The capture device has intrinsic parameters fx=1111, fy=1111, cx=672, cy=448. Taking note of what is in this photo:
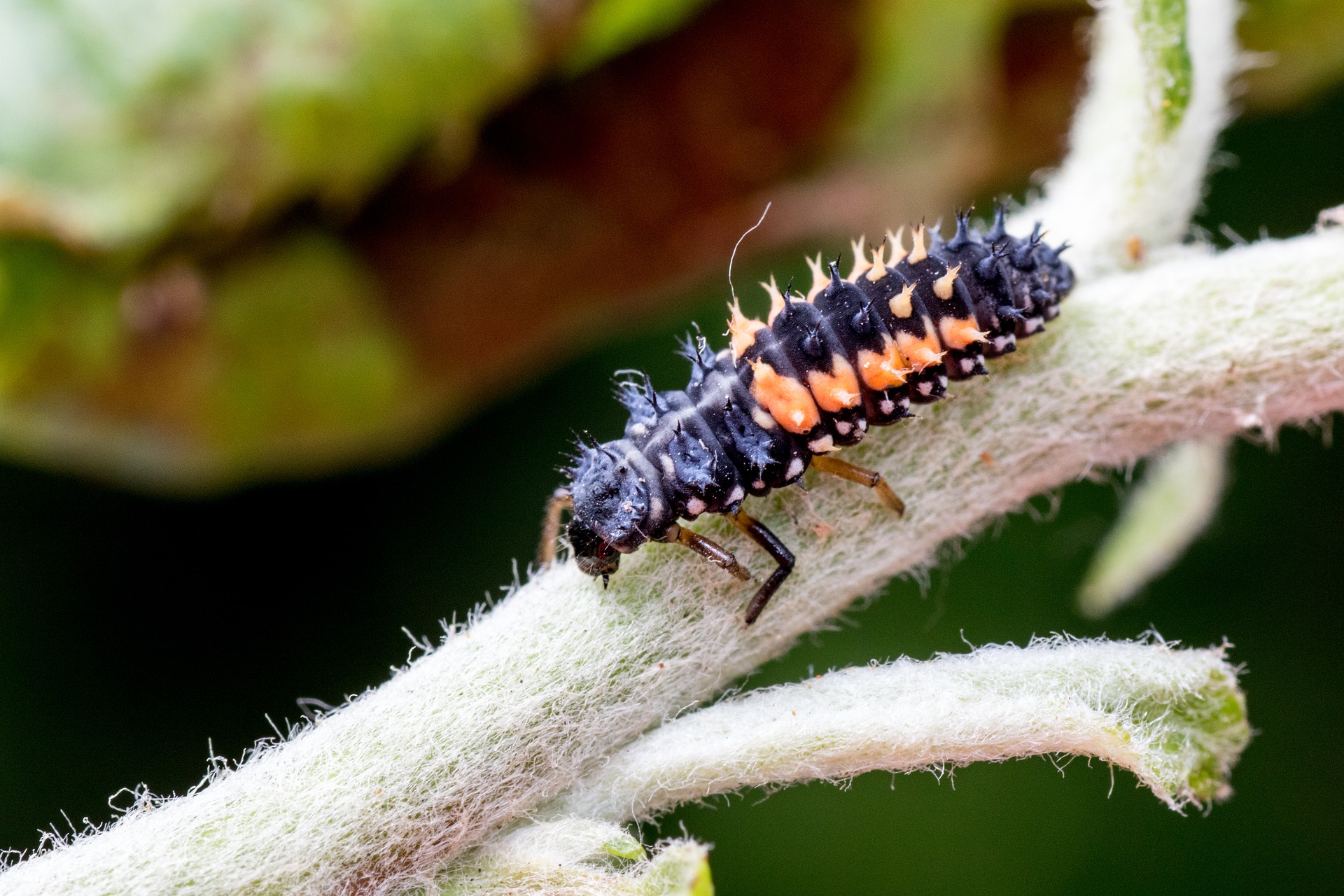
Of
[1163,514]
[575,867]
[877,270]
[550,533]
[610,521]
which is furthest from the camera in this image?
[1163,514]

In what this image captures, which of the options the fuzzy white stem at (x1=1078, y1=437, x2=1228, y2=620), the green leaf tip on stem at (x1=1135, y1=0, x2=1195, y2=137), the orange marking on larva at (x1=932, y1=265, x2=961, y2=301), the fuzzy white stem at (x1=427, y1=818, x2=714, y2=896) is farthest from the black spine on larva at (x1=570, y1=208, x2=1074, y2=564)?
the fuzzy white stem at (x1=1078, y1=437, x2=1228, y2=620)

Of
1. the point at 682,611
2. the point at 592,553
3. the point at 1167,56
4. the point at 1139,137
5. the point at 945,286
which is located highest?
the point at 1167,56

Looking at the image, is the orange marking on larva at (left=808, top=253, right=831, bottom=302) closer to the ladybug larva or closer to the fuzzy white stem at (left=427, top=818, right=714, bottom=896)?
the ladybug larva

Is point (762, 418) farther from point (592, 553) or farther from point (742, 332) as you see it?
point (592, 553)

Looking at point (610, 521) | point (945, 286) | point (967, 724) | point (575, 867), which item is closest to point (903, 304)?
point (945, 286)

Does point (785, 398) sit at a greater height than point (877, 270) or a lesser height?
lesser

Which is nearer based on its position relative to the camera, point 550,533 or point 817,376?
point 817,376
